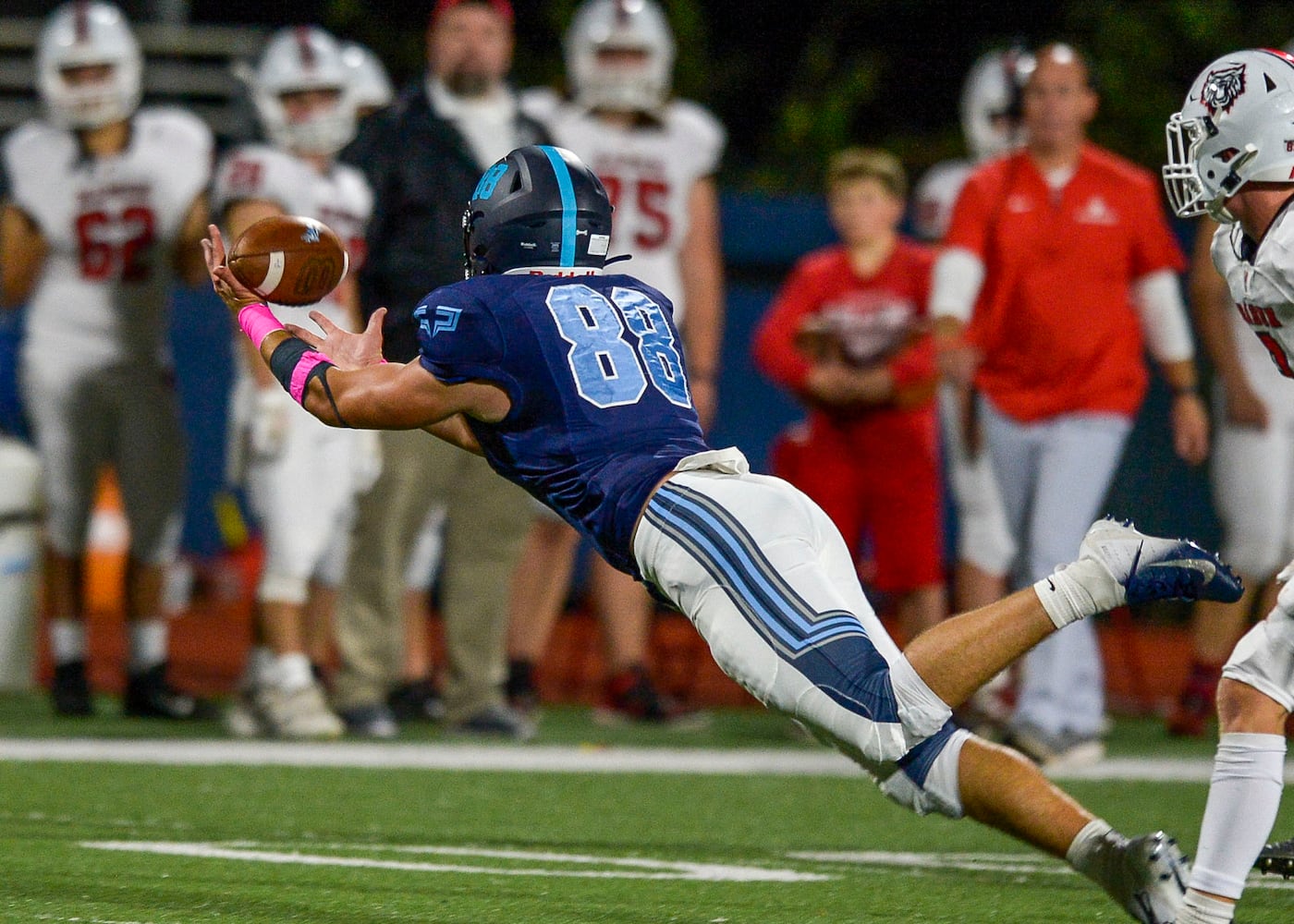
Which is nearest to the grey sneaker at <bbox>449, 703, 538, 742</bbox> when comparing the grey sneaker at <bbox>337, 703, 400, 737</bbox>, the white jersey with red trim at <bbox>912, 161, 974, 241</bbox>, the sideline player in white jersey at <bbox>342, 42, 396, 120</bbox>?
the grey sneaker at <bbox>337, 703, 400, 737</bbox>

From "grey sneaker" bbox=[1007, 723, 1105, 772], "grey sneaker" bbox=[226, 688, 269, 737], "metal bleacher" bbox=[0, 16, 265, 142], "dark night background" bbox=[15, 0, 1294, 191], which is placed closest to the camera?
"grey sneaker" bbox=[1007, 723, 1105, 772]

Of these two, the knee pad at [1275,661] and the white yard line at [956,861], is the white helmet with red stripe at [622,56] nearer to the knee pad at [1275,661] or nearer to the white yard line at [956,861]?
the white yard line at [956,861]

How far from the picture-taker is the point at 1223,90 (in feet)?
12.1

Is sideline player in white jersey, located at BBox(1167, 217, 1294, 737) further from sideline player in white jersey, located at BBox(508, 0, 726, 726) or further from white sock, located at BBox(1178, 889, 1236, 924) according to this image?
white sock, located at BBox(1178, 889, 1236, 924)

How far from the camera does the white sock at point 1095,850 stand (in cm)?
341

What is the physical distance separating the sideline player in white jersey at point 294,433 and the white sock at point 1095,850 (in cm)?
374

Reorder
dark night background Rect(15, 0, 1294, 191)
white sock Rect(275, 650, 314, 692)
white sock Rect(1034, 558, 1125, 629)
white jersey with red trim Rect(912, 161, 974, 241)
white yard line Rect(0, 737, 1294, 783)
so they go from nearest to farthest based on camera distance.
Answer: white sock Rect(1034, 558, 1125, 629), white yard line Rect(0, 737, 1294, 783), white sock Rect(275, 650, 314, 692), white jersey with red trim Rect(912, 161, 974, 241), dark night background Rect(15, 0, 1294, 191)

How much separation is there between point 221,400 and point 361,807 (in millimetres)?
5046

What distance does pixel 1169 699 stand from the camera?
28.8ft

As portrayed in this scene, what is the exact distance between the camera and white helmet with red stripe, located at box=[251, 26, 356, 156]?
7.21 m

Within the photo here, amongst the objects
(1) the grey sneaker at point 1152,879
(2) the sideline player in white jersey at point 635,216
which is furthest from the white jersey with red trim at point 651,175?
(1) the grey sneaker at point 1152,879

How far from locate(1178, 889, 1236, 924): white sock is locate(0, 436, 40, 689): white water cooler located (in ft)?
18.1

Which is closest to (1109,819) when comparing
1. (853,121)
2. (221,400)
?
(221,400)

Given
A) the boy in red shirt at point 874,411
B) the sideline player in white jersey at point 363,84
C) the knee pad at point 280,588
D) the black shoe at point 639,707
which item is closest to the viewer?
the knee pad at point 280,588
